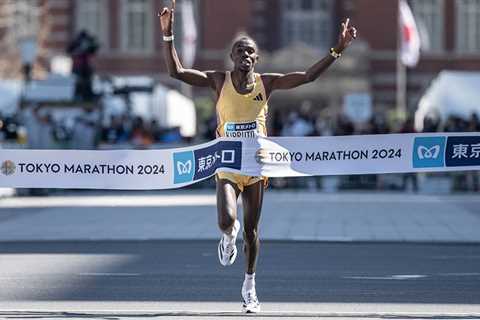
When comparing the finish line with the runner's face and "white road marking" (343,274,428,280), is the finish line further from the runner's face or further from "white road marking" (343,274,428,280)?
"white road marking" (343,274,428,280)

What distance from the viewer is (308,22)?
6109cm

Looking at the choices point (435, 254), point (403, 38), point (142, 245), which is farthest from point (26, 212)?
point (403, 38)

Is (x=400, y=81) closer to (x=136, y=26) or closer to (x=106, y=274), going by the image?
(x=136, y=26)

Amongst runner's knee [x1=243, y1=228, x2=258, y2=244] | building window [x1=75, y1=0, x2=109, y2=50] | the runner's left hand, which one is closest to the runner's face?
the runner's left hand

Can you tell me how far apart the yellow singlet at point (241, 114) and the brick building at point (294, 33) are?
146ft

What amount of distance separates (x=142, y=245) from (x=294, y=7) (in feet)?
142

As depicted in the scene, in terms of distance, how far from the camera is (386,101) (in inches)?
2312

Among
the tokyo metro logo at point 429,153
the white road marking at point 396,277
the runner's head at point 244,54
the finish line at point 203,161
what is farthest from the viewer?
the white road marking at point 396,277

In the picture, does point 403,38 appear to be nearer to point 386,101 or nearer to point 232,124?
point 386,101

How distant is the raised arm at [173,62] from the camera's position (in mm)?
11133

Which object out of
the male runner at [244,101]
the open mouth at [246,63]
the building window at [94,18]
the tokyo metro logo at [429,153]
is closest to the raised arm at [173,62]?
the male runner at [244,101]

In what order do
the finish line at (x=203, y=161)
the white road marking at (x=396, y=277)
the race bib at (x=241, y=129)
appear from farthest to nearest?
the white road marking at (x=396, y=277), the finish line at (x=203, y=161), the race bib at (x=241, y=129)

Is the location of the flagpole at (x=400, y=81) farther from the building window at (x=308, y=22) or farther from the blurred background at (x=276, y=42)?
the building window at (x=308, y=22)

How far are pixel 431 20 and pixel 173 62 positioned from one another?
156ft
